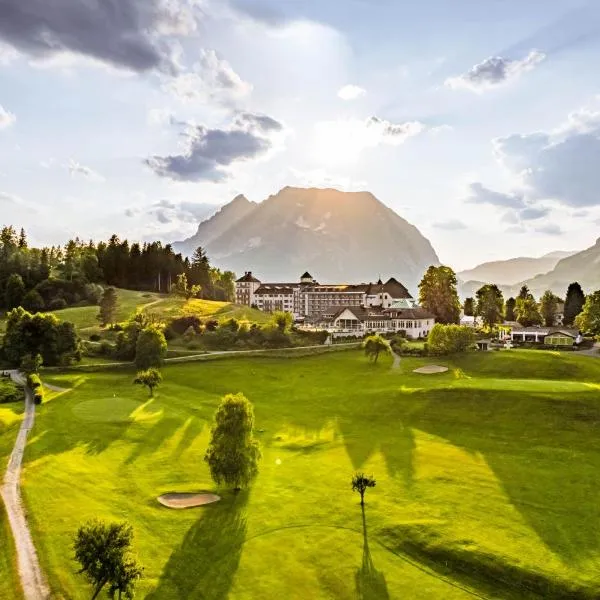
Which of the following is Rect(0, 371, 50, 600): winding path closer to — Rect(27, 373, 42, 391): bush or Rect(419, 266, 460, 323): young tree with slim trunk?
Rect(27, 373, 42, 391): bush

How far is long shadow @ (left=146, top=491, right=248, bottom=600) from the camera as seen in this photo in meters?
32.9

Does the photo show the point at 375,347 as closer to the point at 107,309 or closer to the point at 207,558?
the point at 207,558

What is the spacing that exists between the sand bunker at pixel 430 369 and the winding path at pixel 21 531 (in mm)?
61597

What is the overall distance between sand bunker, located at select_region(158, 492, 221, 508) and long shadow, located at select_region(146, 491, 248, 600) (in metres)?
1.28

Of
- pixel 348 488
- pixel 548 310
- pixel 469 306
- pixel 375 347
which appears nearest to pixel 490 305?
pixel 469 306

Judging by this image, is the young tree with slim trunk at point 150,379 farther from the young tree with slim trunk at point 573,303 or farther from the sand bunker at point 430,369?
the young tree with slim trunk at point 573,303

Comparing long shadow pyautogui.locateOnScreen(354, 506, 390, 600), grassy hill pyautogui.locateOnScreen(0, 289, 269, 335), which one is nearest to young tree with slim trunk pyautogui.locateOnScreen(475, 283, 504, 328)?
grassy hill pyautogui.locateOnScreen(0, 289, 269, 335)

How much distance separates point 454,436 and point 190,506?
107 feet

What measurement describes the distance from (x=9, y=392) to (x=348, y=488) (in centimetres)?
5487

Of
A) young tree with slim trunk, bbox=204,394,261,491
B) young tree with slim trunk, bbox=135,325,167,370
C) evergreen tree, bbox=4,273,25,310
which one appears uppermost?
evergreen tree, bbox=4,273,25,310

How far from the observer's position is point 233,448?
158ft

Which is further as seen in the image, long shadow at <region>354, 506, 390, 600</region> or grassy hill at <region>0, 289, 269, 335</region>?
grassy hill at <region>0, 289, 269, 335</region>

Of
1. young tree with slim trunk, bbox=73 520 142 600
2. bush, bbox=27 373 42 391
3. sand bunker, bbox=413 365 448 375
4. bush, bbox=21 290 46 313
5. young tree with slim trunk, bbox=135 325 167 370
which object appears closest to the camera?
young tree with slim trunk, bbox=73 520 142 600

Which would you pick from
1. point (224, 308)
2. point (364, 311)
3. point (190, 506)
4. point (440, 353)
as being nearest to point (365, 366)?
point (440, 353)
